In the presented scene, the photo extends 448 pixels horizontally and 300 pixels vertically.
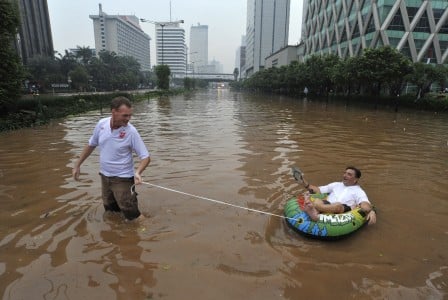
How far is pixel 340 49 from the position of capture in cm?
6016

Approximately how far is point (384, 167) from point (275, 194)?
172 inches

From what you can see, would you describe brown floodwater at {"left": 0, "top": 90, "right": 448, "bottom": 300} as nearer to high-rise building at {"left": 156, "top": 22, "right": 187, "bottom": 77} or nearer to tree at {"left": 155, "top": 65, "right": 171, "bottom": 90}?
tree at {"left": 155, "top": 65, "right": 171, "bottom": 90}

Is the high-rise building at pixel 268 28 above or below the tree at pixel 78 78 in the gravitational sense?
above

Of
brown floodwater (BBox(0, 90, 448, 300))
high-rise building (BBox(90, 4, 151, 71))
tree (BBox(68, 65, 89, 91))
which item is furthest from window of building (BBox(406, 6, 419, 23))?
high-rise building (BBox(90, 4, 151, 71))

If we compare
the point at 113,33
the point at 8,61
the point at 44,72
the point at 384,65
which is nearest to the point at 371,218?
the point at 8,61

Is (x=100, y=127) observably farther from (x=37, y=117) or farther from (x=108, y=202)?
(x=37, y=117)

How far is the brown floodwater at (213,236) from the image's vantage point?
4152 mm

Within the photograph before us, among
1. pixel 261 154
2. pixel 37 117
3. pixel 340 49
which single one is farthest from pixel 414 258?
pixel 340 49

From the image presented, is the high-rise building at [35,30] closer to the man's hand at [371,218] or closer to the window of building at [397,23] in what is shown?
the window of building at [397,23]

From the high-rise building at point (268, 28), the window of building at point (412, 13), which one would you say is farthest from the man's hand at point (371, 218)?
the high-rise building at point (268, 28)

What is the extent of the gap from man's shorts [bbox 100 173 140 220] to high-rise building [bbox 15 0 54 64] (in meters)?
78.2

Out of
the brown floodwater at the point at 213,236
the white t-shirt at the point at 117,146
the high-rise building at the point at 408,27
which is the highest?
the high-rise building at the point at 408,27

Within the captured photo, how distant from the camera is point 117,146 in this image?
4750 mm

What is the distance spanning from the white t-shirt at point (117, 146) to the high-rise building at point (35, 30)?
78437 millimetres
